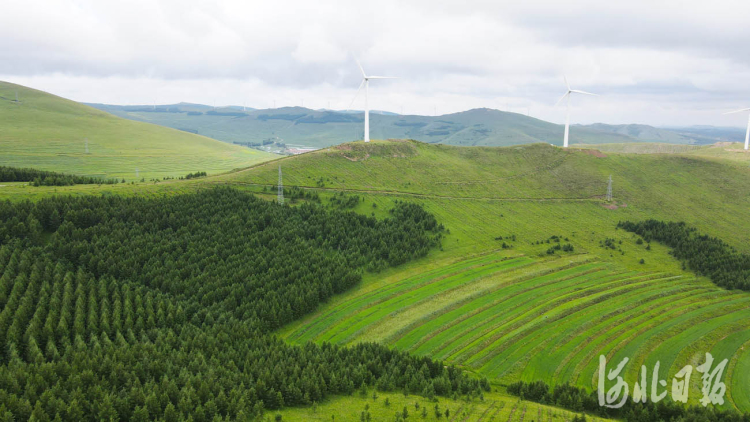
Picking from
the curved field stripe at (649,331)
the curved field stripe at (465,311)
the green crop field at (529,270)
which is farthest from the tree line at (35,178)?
the curved field stripe at (649,331)

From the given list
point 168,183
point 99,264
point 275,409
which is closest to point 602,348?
point 275,409

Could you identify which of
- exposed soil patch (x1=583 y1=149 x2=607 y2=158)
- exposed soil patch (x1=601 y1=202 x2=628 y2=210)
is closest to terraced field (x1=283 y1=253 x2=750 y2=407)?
exposed soil patch (x1=601 y1=202 x2=628 y2=210)

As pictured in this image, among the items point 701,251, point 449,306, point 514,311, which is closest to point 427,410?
point 449,306

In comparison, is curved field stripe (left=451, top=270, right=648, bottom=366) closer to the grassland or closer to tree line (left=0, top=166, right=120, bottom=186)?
Answer: the grassland

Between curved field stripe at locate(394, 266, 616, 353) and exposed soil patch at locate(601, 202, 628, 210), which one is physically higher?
exposed soil patch at locate(601, 202, 628, 210)

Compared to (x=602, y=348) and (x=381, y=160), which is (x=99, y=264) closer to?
(x=602, y=348)
